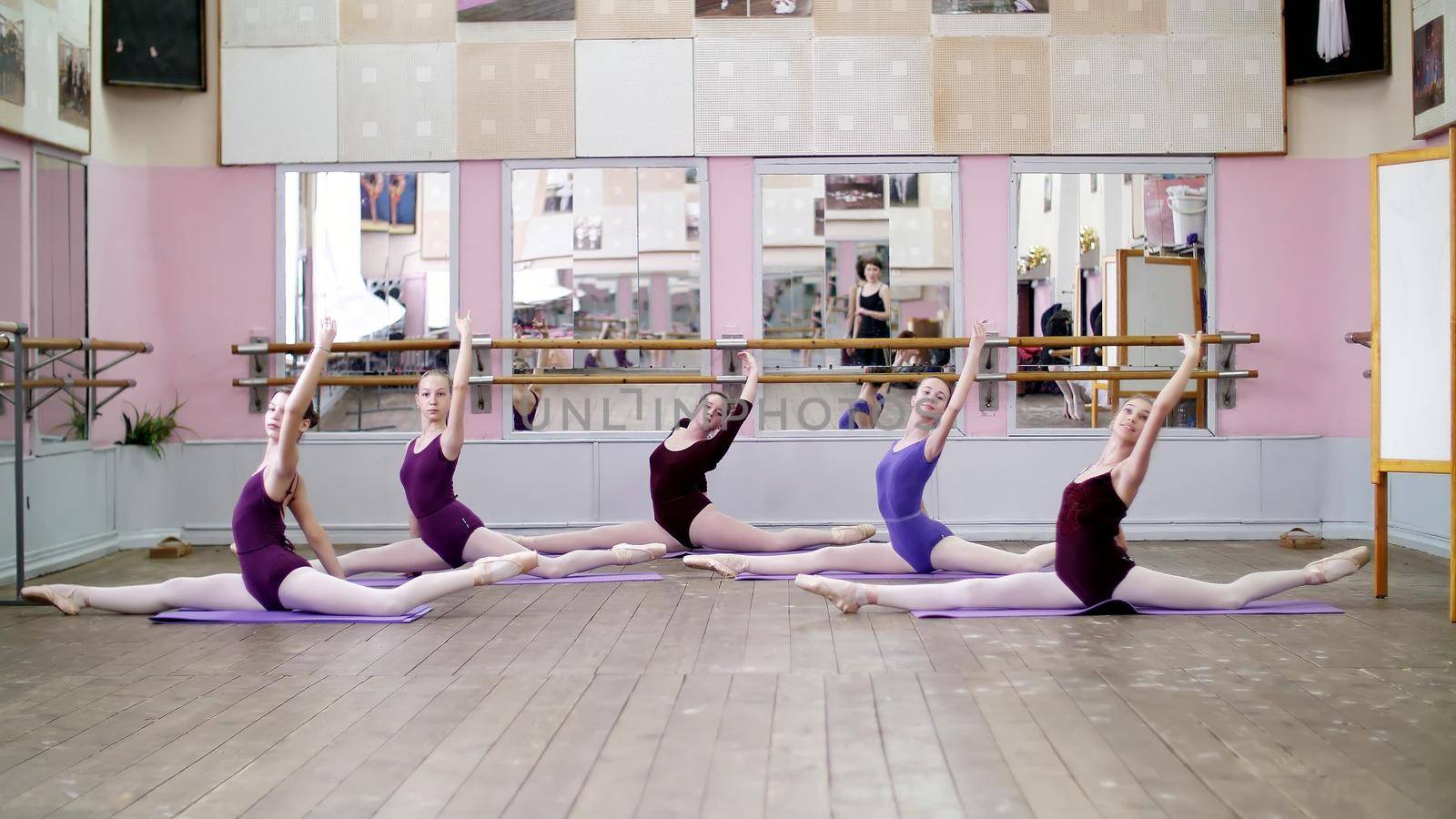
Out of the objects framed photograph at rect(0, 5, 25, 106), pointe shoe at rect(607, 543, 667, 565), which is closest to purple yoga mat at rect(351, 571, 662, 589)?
pointe shoe at rect(607, 543, 667, 565)

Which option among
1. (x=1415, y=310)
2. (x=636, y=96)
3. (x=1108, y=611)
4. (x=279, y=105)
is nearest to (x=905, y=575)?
(x=1108, y=611)

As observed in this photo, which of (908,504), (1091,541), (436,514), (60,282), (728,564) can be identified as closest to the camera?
(1091,541)

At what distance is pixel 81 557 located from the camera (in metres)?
6.41

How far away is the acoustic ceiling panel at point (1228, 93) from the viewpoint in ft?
23.2

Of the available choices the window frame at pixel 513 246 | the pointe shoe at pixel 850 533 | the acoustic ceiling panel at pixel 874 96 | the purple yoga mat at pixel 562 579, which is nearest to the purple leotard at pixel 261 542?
the purple yoga mat at pixel 562 579

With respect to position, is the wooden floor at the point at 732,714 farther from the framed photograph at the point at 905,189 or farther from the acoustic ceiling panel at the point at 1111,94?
the acoustic ceiling panel at the point at 1111,94

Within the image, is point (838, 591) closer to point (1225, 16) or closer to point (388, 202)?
point (388, 202)

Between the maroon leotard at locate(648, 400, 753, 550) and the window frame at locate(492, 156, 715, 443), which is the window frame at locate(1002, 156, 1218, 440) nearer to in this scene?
the window frame at locate(492, 156, 715, 443)

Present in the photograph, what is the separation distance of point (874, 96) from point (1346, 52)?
2.57m

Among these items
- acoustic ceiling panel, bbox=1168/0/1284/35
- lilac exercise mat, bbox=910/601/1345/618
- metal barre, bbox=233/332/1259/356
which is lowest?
lilac exercise mat, bbox=910/601/1345/618

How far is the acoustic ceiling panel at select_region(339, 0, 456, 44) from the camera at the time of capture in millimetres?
7168

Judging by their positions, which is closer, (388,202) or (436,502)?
(436,502)

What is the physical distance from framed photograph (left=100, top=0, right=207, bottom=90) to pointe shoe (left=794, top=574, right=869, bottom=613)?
4.91 metres

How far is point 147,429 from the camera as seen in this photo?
22.9 feet
